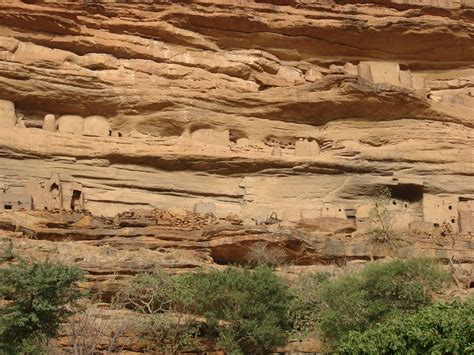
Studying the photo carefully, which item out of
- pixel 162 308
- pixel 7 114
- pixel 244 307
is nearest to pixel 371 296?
pixel 244 307

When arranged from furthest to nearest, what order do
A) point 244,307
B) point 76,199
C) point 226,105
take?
point 226,105 < point 76,199 < point 244,307

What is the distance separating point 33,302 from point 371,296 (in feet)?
20.1

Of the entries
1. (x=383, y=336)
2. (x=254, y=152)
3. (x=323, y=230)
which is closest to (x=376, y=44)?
(x=254, y=152)

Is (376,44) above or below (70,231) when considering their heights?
above

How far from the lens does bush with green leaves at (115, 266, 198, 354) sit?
13.6 metres

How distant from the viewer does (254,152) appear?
23.3 m

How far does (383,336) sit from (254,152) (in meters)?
12.6

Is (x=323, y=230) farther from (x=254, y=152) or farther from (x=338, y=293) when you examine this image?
(x=338, y=293)

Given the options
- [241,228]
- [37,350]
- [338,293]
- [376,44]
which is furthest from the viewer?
[376,44]

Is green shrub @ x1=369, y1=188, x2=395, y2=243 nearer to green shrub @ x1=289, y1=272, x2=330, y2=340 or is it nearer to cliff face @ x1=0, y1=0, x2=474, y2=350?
cliff face @ x1=0, y1=0, x2=474, y2=350

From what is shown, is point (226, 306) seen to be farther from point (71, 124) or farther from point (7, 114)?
point (7, 114)

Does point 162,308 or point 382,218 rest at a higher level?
point 382,218

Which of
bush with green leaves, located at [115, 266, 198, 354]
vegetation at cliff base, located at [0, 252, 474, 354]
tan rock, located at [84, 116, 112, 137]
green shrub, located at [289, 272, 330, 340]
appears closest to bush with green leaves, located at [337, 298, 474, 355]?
vegetation at cliff base, located at [0, 252, 474, 354]

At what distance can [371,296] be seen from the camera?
49.2ft
